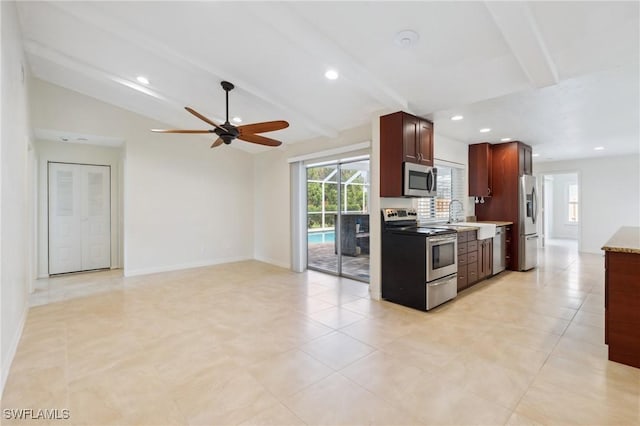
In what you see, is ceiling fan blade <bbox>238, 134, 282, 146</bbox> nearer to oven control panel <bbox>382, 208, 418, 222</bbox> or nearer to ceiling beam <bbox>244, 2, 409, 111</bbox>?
ceiling beam <bbox>244, 2, 409, 111</bbox>

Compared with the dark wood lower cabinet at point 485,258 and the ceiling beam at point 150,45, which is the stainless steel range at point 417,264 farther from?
the ceiling beam at point 150,45

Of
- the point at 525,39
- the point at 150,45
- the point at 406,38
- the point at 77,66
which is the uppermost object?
the point at 77,66

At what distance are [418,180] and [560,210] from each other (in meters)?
10.4

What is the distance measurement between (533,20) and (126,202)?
20.1 ft

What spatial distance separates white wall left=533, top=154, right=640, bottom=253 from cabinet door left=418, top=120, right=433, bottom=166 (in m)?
6.57

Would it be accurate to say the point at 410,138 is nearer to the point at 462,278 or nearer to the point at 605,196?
the point at 462,278

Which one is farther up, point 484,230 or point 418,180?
point 418,180

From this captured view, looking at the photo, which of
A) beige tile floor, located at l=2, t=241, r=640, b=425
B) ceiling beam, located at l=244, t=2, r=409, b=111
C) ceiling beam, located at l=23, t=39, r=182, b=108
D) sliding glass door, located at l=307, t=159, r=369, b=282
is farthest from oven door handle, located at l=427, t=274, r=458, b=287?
ceiling beam, located at l=23, t=39, r=182, b=108

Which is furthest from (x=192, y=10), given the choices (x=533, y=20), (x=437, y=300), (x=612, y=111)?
(x=612, y=111)

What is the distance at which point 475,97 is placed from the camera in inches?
131

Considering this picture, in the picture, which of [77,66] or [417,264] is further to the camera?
[77,66]

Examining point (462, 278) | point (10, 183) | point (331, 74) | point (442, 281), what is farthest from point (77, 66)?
point (462, 278)

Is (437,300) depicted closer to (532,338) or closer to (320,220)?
(532,338)

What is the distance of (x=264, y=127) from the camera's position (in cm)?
339
